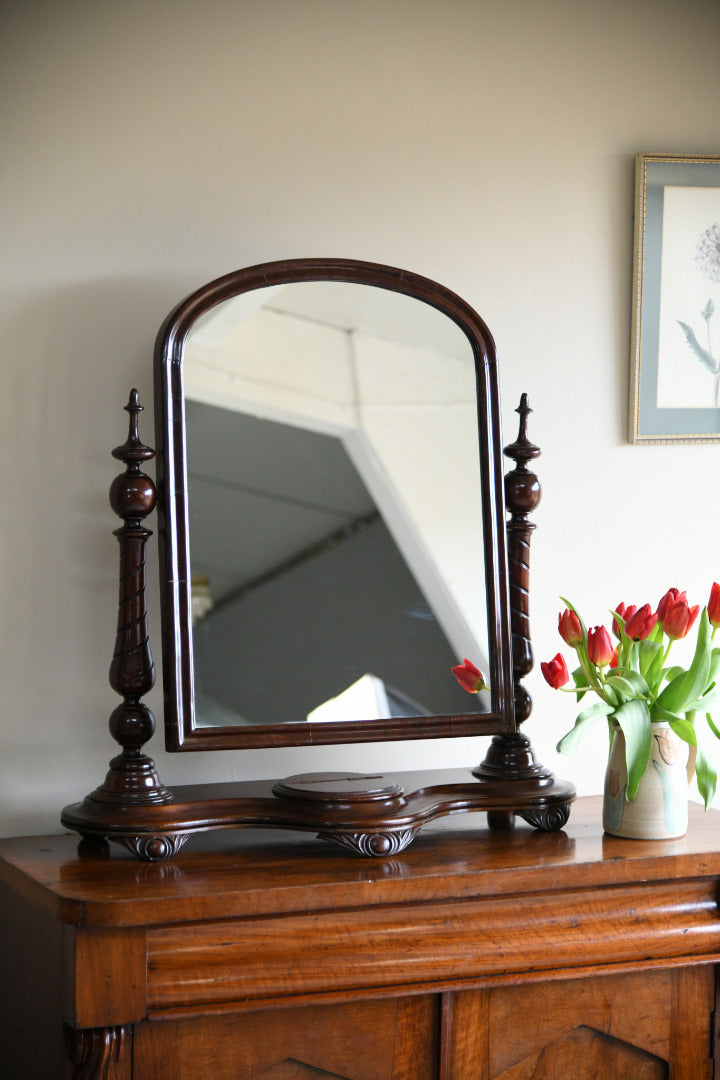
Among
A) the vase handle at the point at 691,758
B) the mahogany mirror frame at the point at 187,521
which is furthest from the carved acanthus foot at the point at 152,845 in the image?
the vase handle at the point at 691,758

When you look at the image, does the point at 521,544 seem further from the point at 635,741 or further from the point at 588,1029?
the point at 588,1029

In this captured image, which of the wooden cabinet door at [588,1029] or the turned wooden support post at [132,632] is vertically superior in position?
the turned wooden support post at [132,632]

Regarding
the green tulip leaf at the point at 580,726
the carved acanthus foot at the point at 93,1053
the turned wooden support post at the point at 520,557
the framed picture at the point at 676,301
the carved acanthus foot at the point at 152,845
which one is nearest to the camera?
the carved acanthus foot at the point at 93,1053

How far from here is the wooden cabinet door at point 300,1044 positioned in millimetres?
1495

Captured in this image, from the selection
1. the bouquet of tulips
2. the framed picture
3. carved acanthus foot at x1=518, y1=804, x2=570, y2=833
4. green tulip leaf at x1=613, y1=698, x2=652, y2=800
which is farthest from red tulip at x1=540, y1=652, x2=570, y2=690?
the framed picture

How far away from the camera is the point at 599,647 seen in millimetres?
1801

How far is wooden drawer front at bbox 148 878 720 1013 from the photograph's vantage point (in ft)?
4.90

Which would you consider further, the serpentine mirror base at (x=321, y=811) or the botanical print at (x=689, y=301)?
the botanical print at (x=689, y=301)

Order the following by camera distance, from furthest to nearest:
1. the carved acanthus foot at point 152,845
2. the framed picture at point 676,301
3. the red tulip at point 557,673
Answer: the framed picture at point 676,301 < the red tulip at point 557,673 < the carved acanthus foot at point 152,845

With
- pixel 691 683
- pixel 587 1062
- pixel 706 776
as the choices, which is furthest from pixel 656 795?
pixel 587 1062

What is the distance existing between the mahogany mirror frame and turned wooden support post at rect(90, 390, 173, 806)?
0.05 meters

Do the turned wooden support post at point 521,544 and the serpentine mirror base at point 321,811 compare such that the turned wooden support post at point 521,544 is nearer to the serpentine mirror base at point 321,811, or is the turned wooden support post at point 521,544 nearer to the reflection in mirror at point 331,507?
the reflection in mirror at point 331,507

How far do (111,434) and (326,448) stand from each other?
1.28 ft

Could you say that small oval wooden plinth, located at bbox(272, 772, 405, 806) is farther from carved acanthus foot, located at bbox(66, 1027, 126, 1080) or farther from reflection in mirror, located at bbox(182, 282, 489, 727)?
carved acanthus foot, located at bbox(66, 1027, 126, 1080)
